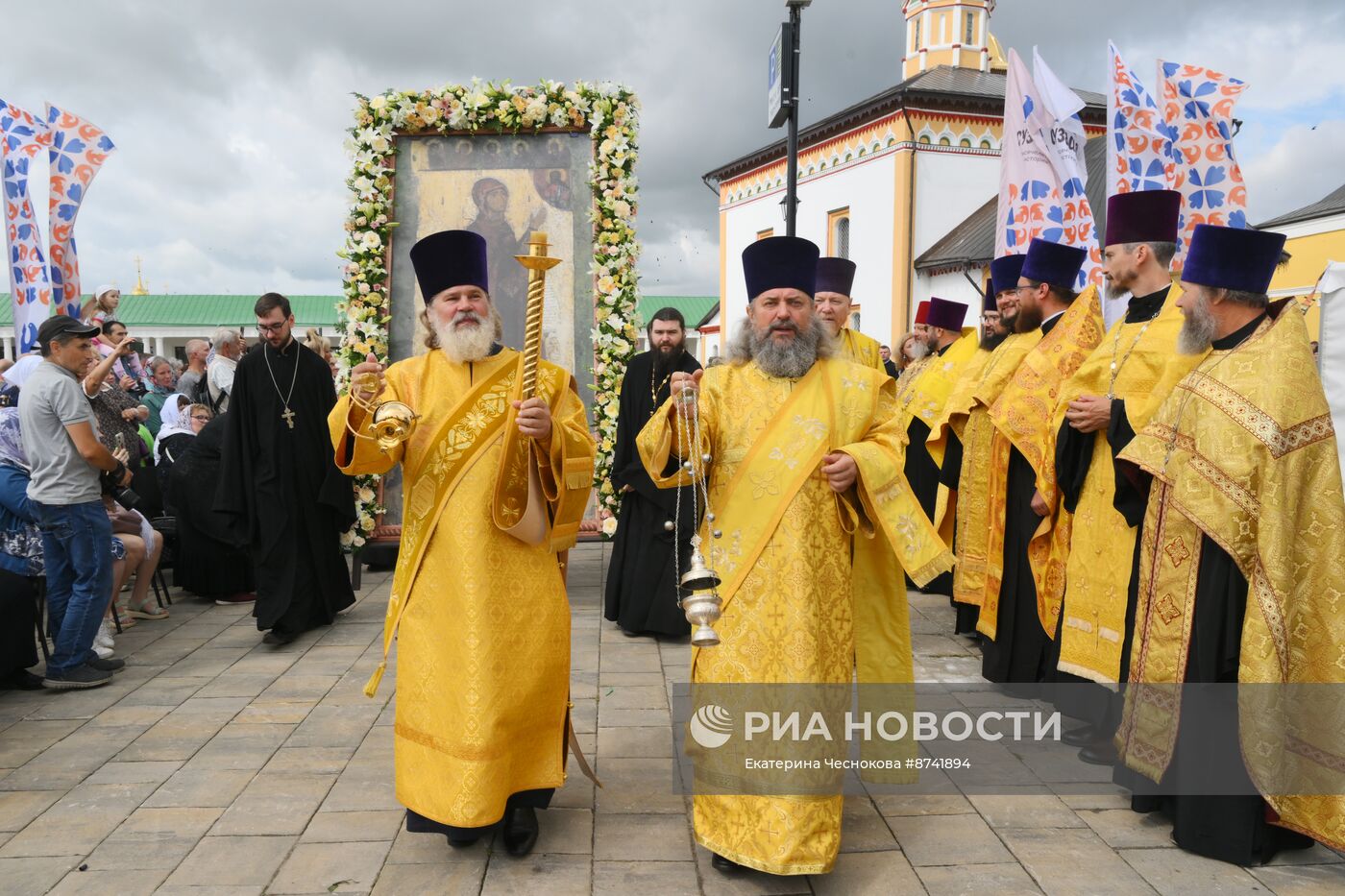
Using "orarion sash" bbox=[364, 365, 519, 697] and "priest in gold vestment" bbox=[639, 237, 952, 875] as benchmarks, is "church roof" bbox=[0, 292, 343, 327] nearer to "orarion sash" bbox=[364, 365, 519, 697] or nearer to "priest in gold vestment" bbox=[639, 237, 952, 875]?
"orarion sash" bbox=[364, 365, 519, 697]

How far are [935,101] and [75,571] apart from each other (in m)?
27.8

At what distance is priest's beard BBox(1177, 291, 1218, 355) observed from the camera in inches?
151

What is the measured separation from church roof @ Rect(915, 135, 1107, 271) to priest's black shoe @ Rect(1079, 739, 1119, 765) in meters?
21.8

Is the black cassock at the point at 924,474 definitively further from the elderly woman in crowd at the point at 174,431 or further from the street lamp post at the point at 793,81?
the elderly woman in crowd at the point at 174,431

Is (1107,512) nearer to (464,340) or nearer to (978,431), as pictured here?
(978,431)

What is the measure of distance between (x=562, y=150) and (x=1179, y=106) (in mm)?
4565

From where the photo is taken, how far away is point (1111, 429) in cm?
439

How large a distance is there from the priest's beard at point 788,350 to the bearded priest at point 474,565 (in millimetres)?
713

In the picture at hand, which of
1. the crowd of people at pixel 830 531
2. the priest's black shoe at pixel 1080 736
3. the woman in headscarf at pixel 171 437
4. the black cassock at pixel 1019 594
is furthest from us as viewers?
the woman in headscarf at pixel 171 437

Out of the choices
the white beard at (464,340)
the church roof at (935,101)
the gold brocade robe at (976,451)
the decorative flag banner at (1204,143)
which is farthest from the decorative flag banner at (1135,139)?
the church roof at (935,101)

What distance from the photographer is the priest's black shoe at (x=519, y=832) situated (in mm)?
3615

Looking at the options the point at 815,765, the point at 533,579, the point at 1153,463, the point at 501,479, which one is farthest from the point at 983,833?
the point at 501,479

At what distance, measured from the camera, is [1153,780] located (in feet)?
12.6

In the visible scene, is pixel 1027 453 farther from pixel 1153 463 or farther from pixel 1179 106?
pixel 1179 106
